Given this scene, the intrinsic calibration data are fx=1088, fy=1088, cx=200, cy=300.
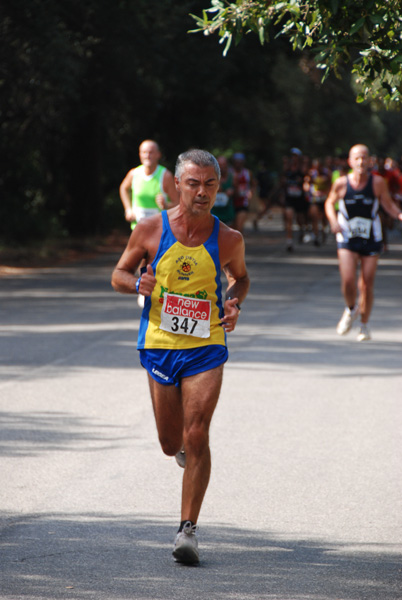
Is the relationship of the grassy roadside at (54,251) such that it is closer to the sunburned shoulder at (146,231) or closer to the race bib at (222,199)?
the race bib at (222,199)

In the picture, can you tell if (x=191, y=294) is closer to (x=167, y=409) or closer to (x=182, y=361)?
(x=182, y=361)

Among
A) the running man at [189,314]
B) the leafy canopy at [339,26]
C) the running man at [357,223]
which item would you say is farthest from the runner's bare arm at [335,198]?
the running man at [189,314]

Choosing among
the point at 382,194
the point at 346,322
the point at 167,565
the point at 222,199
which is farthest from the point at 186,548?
the point at 222,199

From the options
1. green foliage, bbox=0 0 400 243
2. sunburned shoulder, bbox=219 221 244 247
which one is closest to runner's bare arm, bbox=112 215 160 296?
sunburned shoulder, bbox=219 221 244 247

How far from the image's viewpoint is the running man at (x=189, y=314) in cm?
493

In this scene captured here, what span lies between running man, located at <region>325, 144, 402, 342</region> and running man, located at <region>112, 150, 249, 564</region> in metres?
6.34

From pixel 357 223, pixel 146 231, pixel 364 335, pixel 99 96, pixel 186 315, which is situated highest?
pixel 99 96

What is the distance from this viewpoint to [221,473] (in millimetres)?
6363

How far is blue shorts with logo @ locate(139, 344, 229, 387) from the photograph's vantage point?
4988 millimetres

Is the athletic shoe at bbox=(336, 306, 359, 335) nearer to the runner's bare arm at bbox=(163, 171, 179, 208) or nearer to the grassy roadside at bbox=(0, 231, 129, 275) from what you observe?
the runner's bare arm at bbox=(163, 171, 179, 208)

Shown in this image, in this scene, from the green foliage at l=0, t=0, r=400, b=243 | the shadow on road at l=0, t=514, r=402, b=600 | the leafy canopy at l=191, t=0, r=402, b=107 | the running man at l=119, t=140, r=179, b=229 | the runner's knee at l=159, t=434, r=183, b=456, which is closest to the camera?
the shadow on road at l=0, t=514, r=402, b=600

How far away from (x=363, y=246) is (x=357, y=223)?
26cm

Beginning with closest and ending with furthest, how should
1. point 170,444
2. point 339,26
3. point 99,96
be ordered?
point 339,26 < point 170,444 < point 99,96

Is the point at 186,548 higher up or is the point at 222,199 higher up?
the point at 222,199
